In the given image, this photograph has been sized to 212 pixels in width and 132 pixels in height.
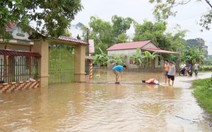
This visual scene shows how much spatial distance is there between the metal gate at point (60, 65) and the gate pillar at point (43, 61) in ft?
4.03

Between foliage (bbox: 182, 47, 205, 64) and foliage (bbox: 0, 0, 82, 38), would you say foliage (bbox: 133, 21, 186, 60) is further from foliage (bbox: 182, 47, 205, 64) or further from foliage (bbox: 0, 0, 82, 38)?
foliage (bbox: 0, 0, 82, 38)

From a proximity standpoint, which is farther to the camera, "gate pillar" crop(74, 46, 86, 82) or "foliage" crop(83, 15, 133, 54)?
"foliage" crop(83, 15, 133, 54)

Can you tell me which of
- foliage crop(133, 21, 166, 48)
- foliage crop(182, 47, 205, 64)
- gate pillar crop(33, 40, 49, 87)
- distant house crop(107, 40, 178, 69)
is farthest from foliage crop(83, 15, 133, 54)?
gate pillar crop(33, 40, 49, 87)

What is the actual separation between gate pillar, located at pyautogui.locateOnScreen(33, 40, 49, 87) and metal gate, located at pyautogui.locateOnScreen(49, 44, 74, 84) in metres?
1.23

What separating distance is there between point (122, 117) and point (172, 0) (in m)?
9.99

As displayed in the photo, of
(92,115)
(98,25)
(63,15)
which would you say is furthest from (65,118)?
(98,25)

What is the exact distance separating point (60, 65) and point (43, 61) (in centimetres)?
263

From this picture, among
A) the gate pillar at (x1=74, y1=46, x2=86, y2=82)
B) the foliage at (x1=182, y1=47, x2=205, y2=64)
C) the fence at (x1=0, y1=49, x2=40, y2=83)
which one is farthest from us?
the foliage at (x1=182, y1=47, x2=205, y2=64)

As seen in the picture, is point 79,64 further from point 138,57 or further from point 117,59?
point 117,59

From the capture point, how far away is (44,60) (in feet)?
60.4

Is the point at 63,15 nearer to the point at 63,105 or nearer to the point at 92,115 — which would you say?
the point at 63,105

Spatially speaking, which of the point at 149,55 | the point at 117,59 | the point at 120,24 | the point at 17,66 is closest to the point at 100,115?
the point at 17,66

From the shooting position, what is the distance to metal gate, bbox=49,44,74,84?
20.0 metres

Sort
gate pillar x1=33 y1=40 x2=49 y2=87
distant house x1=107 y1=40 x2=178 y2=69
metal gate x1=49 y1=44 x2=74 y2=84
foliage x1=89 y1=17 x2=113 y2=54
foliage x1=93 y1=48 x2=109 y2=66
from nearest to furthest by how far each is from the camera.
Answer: gate pillar x1=33 y1=40 x2=49 y2=87 → metal gate x1=49 y1=44 x2=74 y2=84 → distant house x1=107 y1=40 x2=178 y2=69 → foliage x1=93 y1=48 x2=109 y2=66 → foliage x1=89 y1=17 x2=113 y2=54
